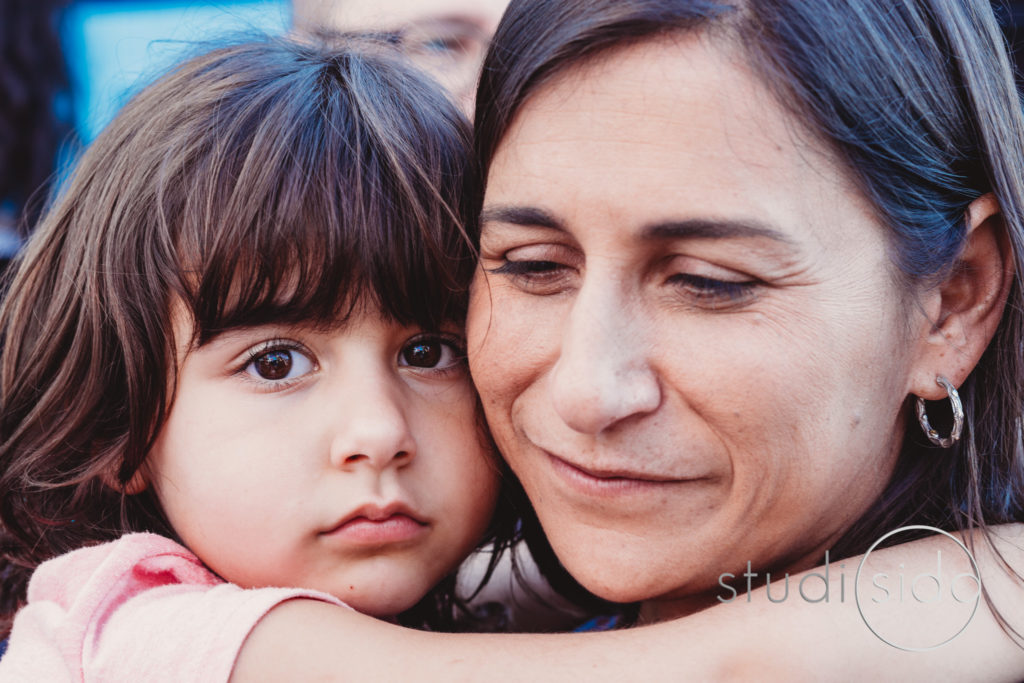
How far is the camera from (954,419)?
1815mm

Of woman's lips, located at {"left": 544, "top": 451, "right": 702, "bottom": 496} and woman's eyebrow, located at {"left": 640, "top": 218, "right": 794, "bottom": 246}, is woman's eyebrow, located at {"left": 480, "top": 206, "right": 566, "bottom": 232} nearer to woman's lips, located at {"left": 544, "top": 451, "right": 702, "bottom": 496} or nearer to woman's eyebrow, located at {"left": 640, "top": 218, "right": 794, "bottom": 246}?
woman's eyebrow, located at {"left": 640, "top": 218, "right": 794, "bottom": 246}

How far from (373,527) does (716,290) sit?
77 centimetres

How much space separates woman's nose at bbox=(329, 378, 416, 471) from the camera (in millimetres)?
1853

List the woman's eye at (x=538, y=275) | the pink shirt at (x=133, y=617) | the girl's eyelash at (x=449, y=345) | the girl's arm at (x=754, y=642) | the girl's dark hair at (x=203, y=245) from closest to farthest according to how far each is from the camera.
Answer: the girl's arm at (x=754, y=642) < the pink shirt at (x=133, y=617) < the woman's eye at (x=538, y=275) < the girl's dark hair at (x=203, y=245) < the girl's eyelash at (x=449, y=345)

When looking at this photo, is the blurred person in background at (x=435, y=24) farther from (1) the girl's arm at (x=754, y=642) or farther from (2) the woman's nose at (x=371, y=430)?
(1) the girl's arm at (x=754, y=642)

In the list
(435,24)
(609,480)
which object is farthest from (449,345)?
(435,24)

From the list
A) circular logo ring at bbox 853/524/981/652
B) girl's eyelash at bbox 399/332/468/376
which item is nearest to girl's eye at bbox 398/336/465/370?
girl's eyelash at bbox 399/332/468/376

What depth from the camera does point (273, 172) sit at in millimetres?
1968

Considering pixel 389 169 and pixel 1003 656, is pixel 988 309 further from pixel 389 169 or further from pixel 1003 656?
pixel 389 169

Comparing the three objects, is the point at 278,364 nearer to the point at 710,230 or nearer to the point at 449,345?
the point at 449,345

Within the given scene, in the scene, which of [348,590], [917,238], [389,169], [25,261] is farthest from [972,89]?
[25,261]

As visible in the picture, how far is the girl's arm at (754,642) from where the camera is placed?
158 centimetres

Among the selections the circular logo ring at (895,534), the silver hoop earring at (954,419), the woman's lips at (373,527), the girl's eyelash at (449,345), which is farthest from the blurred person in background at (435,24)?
the circular logo ring at (895,534)

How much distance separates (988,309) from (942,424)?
22 cm
